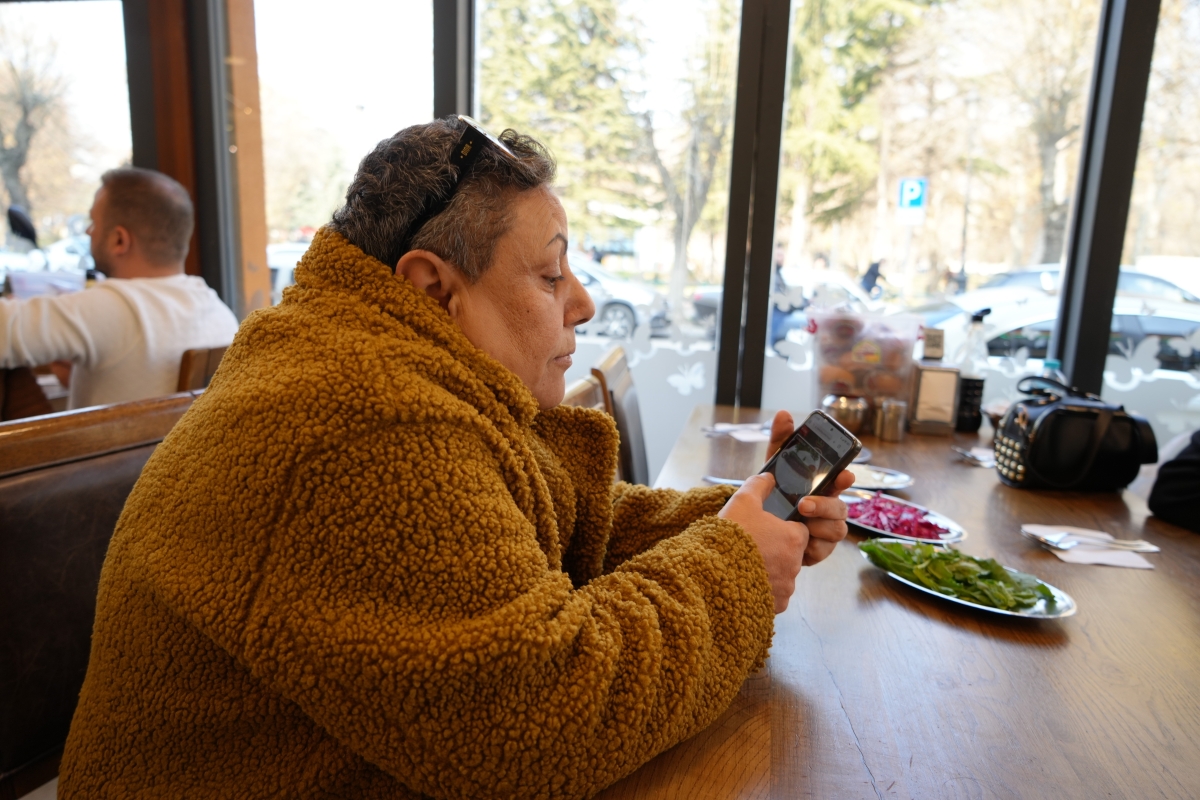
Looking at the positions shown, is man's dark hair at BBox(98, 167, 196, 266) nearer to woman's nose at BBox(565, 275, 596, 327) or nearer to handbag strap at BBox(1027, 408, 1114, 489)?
woman's nose at BBox(565, 275, 596, 327)

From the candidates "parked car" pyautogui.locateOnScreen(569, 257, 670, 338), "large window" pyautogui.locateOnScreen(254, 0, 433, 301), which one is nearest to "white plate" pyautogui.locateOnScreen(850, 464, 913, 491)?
"parked car" pyautogui.locateOnScreen(569, 257, 670, 338)

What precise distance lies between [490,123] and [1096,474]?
2.35 meters

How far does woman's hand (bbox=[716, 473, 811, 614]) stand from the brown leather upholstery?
82cm

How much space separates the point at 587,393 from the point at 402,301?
3.15ft

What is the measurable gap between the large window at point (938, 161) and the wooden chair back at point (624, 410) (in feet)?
2.61

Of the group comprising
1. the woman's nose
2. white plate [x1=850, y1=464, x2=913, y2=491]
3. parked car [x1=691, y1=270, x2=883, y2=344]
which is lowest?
white plate [x1=850, y1=464, x2=913, y2=491]

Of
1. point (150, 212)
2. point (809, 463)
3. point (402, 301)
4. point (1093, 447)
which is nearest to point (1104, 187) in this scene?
point (1093, 447)

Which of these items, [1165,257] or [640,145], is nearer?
[1165,257]

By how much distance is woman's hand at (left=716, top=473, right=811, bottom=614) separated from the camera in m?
0.81

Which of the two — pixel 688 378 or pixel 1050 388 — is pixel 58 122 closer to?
pixel 688 378

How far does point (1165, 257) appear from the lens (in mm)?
2510

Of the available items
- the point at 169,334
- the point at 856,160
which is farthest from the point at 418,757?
the point at 856,160

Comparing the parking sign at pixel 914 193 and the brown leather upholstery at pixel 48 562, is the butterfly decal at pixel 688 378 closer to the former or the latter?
the parking sign at pixel 914 193

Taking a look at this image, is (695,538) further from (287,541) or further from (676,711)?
(287,541)
